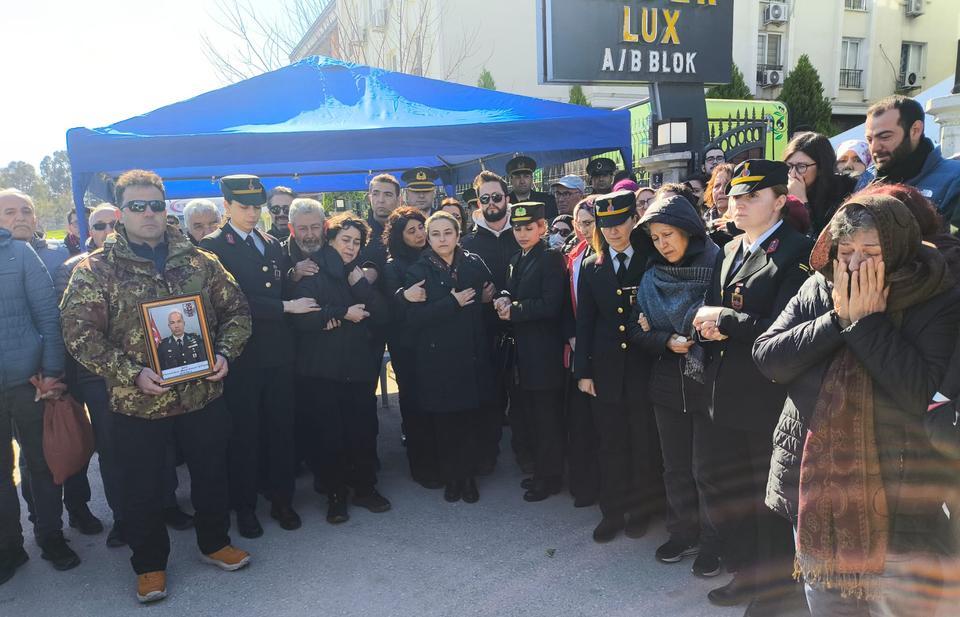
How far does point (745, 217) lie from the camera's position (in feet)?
8.41

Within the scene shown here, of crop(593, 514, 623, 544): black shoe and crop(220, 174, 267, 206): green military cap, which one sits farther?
crop(220, 174, 267, 206): green military cap

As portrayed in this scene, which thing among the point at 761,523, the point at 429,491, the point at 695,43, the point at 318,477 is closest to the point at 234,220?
the point at 318,477

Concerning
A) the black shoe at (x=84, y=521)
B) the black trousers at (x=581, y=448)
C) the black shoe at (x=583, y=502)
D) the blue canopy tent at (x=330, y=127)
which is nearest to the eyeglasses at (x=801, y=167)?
the black trousers at (x=581, y=448)

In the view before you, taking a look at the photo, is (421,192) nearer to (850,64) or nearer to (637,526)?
(637,526)

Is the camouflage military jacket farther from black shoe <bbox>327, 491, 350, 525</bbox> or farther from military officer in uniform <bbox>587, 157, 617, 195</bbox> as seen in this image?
military officer in uniform <bbox>587, 157, 617, 195</bbox>

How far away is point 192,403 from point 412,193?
2.82m

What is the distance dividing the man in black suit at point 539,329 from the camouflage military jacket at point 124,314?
5.66 ft

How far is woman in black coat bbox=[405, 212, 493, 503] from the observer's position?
3936 millimetres

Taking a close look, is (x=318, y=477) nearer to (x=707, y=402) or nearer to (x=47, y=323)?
(x=47, y=323)

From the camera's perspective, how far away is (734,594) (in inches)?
109

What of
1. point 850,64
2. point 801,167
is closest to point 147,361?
point 801,167

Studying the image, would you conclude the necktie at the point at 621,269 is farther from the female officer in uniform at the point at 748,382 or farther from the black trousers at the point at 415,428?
the black trousers at the point at 415,428

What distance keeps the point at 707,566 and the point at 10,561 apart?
146 inches

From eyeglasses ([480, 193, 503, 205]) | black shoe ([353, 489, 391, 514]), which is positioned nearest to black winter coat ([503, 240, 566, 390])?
eyeglasses ([480, 193, 503, 205])
